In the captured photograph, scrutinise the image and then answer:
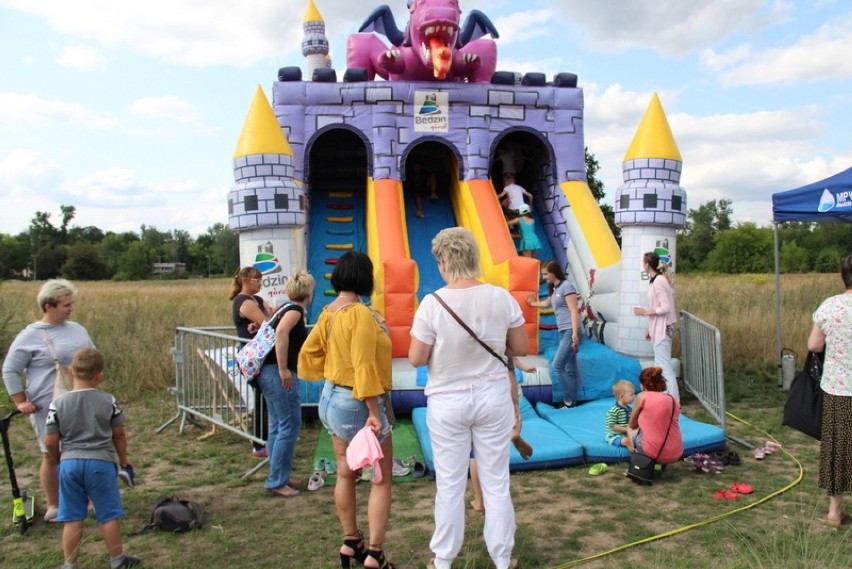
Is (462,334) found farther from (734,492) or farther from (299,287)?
(734,492)

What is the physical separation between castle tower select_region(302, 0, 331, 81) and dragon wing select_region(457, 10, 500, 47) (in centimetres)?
277

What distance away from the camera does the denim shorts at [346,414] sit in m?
3.01

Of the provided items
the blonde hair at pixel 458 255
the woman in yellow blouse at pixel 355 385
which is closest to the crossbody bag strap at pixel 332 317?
the woman in yellow blouse at pixel 355 385

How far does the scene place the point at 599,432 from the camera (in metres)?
4.96

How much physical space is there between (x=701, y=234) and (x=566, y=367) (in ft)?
124

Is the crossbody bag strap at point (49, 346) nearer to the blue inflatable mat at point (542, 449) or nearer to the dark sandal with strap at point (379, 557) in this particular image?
the dark sandal with strap at point (379, 557)

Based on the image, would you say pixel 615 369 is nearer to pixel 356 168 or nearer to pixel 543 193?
pixel 543 193

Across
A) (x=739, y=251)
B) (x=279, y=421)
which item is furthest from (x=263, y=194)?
(x=739, y=251)

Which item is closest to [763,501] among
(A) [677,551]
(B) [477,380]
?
(A) [677,551]

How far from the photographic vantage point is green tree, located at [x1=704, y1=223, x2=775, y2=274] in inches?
1397

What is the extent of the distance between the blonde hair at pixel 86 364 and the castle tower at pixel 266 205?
315 cm

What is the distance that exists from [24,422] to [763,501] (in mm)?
6036

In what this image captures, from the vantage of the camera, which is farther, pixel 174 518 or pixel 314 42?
pixel 314 42

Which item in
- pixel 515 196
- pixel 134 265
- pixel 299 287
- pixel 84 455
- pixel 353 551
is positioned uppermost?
pixel 515 196
